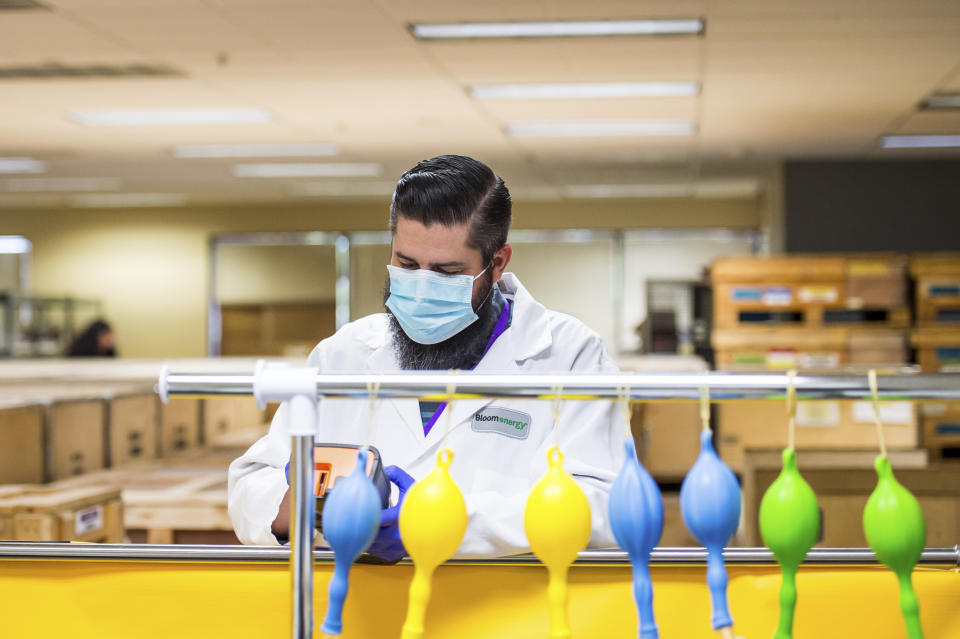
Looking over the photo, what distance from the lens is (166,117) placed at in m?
6.45

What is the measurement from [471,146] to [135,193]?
4626mm

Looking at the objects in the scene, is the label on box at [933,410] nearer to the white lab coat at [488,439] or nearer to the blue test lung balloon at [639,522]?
the white lab coat at [488,439]

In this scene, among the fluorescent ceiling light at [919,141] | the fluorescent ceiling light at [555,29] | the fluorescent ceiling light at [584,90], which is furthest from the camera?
the fluorescent ceiling light at [919,141]

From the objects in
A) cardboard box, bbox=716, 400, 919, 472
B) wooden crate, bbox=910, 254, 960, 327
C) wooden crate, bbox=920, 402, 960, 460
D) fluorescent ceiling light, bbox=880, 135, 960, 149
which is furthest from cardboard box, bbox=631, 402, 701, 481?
fluorescent ceiling light, bbox=880, 135, 960, 149

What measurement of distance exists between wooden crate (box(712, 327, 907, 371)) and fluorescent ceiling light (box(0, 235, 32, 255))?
893 cm

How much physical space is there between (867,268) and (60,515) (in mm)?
5879

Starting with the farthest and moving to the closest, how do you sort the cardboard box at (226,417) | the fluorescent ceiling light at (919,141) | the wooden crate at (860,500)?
the fluorescent ceiling light at (919,141), the cardboard box at (226,417), the wooden crate at (860,500)

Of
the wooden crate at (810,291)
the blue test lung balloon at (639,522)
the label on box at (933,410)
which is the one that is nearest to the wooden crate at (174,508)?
the blue test lung balloon at (639,522)

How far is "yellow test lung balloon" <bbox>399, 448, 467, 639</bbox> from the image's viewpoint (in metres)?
0.84

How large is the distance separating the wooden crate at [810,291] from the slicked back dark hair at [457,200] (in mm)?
5418

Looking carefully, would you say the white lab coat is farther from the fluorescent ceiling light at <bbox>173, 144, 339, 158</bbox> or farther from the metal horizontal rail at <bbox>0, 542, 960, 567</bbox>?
the fluorescent ceiling light at <bbox>173, 144, 339, 158</bbox>

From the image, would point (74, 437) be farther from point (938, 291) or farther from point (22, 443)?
point (938, 291)

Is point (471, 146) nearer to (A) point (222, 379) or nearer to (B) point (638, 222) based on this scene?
(B) point (638, 222)

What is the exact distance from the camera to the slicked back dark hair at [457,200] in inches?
60.1
